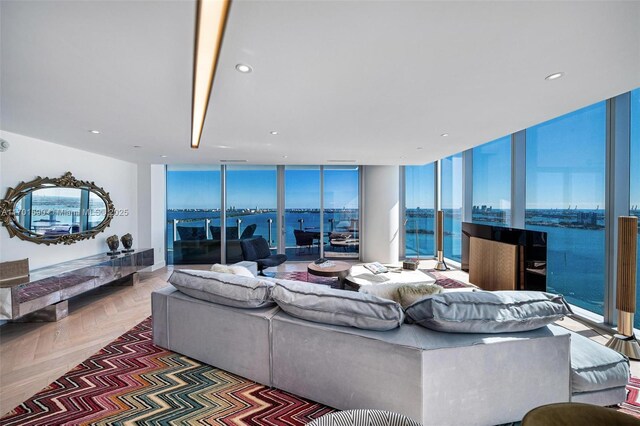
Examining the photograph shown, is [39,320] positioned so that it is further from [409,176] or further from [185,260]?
[409,176]

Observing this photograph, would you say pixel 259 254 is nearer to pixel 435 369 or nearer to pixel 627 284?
pixel 435 369

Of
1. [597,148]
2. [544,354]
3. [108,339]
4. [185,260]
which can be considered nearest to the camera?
[544,354]

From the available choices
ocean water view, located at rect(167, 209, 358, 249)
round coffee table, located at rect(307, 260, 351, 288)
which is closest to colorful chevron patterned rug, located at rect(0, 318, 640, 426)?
round coffee table, located at rect(307, 260, 351, 288)

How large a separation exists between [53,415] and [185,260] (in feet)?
16.2

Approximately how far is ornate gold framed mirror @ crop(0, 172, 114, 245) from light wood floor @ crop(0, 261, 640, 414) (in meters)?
1.06

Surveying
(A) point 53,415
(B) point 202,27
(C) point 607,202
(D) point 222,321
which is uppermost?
(B) point 202,27

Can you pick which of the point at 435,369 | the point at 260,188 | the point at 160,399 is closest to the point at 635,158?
the point at 435,369

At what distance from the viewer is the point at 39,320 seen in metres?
3.26

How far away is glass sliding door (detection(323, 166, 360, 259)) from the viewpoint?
673 centimetres

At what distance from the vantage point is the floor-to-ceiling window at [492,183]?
15.4ft

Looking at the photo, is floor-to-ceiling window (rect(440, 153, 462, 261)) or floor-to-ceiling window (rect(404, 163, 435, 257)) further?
floor-to-ceiling window (rect(404, 163, 435, 257))

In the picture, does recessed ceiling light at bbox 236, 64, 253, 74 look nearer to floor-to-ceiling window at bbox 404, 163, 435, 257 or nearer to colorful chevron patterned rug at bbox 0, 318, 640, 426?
colorful chevron patterned rug at bbox 0, 318, 640, 426

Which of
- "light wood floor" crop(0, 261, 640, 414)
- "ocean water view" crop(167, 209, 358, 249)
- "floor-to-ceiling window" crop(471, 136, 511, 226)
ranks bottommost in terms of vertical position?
"light wood floor" crop(0, 261, 640, 414)

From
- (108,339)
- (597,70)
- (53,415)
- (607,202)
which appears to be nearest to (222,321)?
(53,415)
